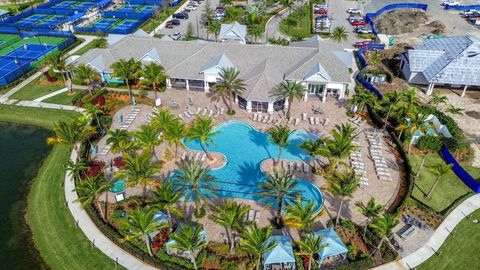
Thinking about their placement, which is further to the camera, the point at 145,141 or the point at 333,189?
the point at 145,141

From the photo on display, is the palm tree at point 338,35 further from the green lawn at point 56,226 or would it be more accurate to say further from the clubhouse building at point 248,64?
the green lawn at point 56,226

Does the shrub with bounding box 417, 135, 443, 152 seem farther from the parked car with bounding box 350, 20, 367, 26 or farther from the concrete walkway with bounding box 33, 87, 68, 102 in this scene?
the concrete walkway with bounding box 33, 87, 68, 102

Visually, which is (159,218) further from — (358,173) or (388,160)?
(388,160)

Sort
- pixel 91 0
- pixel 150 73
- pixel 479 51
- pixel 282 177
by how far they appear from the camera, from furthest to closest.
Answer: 1. pixel 91 0
2. pixel 479 51
3. pixel 150 73
4. pixel 282 177

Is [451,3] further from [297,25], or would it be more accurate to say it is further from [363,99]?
[363,99]

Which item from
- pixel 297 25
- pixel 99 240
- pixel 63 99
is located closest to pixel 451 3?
pixel 297 25

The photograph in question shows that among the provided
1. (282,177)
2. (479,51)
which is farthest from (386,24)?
(282,177)

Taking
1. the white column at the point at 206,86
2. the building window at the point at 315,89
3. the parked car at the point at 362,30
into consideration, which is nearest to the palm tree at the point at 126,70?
the white column at the point at 206,86

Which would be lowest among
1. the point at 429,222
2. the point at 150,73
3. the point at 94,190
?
the point at 429,222
